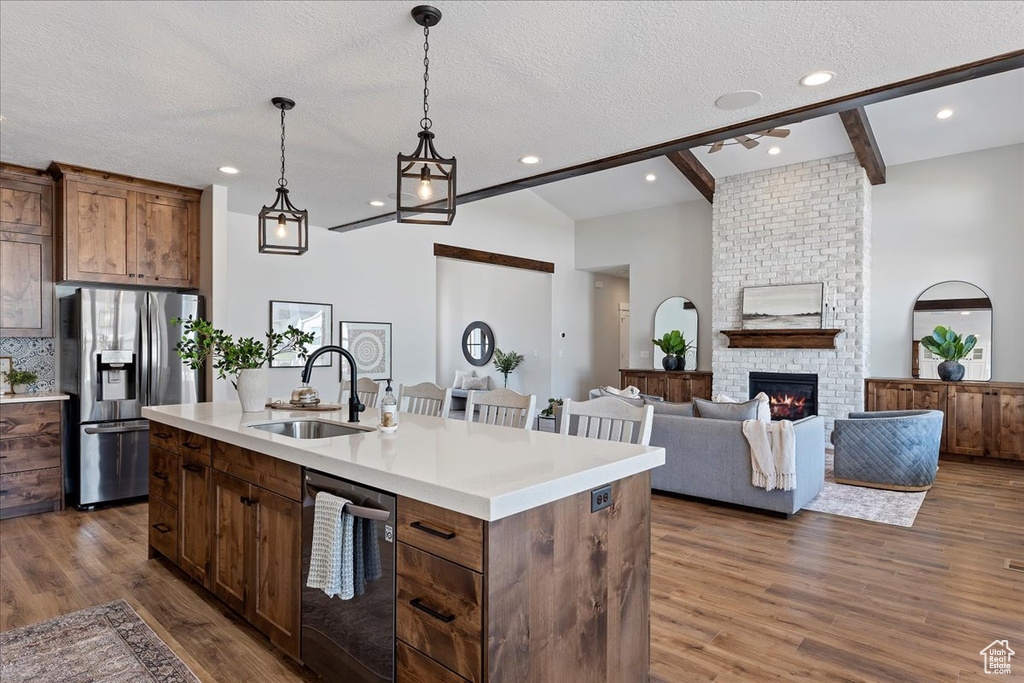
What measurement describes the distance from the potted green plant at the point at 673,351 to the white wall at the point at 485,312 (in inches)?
98.4

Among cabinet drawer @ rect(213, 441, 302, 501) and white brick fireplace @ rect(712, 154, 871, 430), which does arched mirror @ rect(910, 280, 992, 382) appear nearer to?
white brick fireplace @ rect(712, 154, 871, 430)

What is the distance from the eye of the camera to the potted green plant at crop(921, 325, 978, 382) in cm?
624

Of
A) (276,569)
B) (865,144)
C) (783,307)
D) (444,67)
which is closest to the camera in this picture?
(276,569)

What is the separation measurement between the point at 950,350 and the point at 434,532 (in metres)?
6.91

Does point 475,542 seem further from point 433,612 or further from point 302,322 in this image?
point 302,322

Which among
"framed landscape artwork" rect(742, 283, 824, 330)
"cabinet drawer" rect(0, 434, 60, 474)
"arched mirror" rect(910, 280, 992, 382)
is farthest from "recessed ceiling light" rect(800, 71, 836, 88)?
"cabinet drawer" rect(0, 434, 60, 474)

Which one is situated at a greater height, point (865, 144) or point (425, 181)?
point (865, 144)

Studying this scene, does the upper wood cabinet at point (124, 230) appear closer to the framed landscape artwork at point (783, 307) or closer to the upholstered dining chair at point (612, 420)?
the upholstered dining chair at point (612, 420)

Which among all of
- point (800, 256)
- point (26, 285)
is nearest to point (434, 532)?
point (26, 285)

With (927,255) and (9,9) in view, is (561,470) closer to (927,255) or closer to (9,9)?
(9,9)

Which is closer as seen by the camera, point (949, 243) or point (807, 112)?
point (807, 112)

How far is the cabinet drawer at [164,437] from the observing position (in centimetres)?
304

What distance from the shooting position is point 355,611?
1852mm

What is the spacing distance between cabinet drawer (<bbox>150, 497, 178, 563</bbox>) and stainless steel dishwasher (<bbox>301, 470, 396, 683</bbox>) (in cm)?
140
